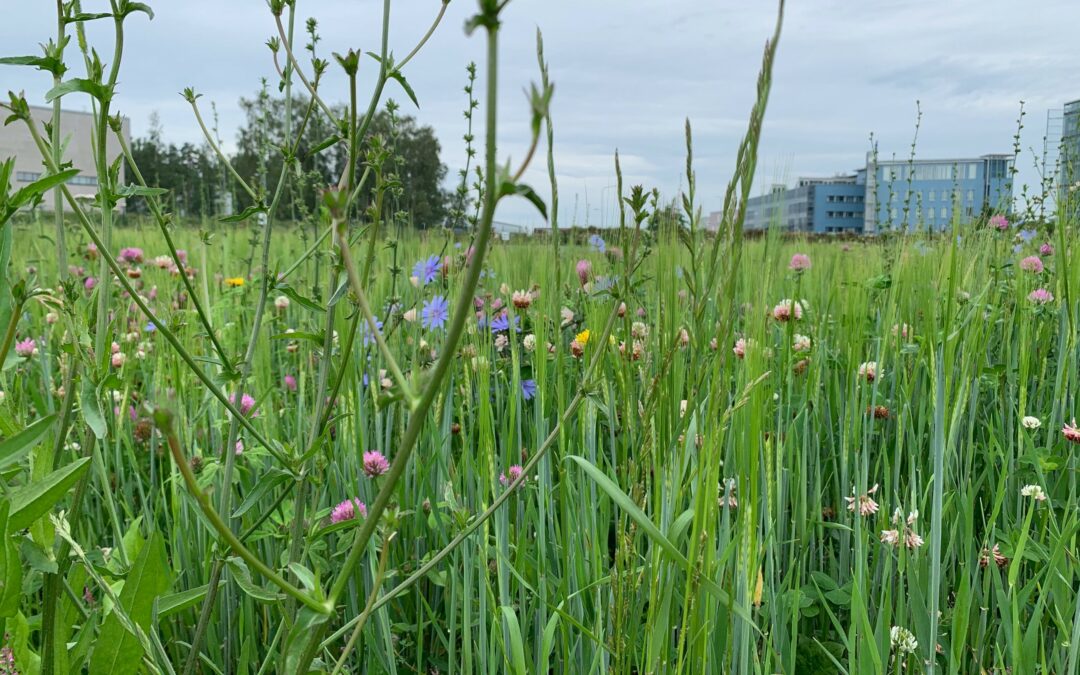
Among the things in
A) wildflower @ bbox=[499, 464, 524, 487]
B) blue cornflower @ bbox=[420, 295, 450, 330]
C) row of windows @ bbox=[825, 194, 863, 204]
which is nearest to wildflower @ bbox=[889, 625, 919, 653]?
wildflower @ bbox=[499, 464, 524, 487]

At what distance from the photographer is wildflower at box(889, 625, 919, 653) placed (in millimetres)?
Answer: 763

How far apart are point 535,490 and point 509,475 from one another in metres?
0.11

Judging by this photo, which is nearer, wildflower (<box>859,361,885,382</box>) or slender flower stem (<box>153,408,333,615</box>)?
slender flower stem (<box>153,408,333,615</box>)

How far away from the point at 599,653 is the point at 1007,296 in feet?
5.33

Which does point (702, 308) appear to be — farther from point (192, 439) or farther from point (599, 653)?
point (192, 439)

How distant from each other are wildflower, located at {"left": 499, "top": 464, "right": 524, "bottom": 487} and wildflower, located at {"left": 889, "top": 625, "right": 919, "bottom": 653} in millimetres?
436

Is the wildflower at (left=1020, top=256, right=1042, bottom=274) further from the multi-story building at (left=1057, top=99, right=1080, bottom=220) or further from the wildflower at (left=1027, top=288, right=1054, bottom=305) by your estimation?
the wildflower at (left=1027, top=288, right=1054, bottom=305)

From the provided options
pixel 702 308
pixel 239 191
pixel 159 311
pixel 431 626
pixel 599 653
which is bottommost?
pixel 431 626

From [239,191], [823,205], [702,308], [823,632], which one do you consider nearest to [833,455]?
[823,632]

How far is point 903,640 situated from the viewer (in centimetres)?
77

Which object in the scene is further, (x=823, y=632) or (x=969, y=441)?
(x=969, y=441)

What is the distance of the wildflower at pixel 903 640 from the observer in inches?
30.0

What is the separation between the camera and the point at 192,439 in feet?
3.79

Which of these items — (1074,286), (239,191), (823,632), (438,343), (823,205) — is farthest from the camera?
A: (823,205)
